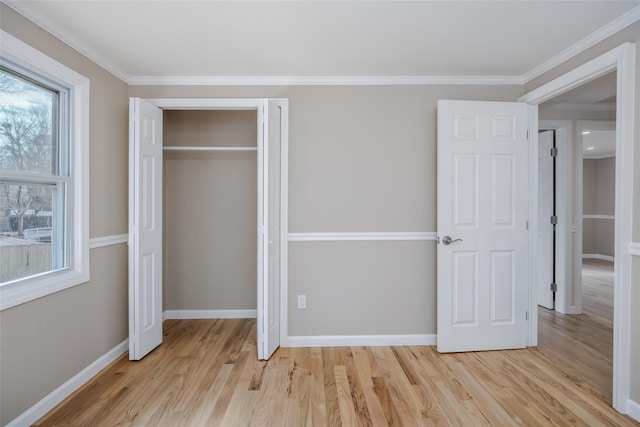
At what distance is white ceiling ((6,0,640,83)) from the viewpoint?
6.61 feet

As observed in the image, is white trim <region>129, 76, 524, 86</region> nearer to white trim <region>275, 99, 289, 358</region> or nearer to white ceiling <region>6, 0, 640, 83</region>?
white ceiling <region>6, 0, 640, 83</region>

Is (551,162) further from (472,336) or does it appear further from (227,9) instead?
(227,9)

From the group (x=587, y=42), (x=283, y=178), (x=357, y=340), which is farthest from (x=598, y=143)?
(x=283, y=178)

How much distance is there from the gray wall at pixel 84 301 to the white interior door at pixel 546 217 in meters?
4.64

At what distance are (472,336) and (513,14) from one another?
247 cm

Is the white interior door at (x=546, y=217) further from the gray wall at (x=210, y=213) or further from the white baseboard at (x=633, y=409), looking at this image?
the gray wall at (x=210, y=213)

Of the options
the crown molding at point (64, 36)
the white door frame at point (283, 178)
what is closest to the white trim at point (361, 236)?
the white door frame at point (283, 178)

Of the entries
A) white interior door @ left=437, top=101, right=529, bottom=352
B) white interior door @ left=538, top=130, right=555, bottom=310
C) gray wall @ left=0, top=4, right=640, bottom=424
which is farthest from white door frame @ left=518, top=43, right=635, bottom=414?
white interior door @ left=538, top=130, right=555, bottom=310

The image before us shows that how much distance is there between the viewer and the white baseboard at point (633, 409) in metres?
2.02

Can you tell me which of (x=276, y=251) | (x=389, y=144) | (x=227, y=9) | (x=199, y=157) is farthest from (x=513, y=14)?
(x=199, y=157)

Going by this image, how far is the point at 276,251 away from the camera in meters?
3.03

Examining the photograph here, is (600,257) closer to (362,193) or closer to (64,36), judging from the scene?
(362,193)

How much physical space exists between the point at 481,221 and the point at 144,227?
2888 mm

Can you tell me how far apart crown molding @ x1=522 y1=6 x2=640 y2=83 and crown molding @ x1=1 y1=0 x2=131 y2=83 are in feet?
11.6
